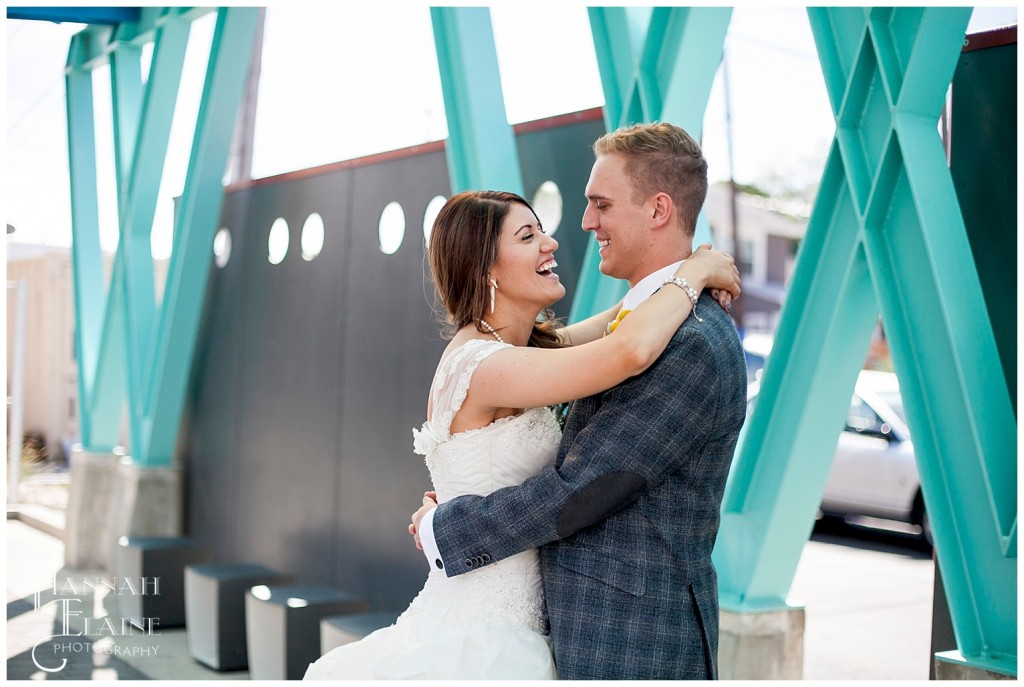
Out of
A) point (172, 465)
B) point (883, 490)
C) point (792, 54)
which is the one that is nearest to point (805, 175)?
point (792, 54)

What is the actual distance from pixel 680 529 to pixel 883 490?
8088mm

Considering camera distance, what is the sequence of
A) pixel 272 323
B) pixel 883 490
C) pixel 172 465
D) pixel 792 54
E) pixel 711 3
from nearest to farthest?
pixel 711 3
pixel 272 323
pixel 172 465
pixel 883 490
pixel 792 54

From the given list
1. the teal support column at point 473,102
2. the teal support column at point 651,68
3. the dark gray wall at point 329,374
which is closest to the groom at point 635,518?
the teal support column at point 651,68

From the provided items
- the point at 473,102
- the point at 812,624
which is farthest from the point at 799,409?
the point at 812,624

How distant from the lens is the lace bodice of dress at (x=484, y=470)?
2.32 meters

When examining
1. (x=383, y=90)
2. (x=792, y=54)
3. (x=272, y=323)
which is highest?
(x=792, y=54)

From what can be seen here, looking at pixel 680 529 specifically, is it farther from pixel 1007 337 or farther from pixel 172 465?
pixel 172 465

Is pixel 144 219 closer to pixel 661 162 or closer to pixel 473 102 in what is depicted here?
pixel 473 102

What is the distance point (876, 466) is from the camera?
969cm

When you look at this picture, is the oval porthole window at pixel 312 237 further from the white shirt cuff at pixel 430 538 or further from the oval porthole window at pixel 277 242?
the white shirt cuff at pixel 430 538

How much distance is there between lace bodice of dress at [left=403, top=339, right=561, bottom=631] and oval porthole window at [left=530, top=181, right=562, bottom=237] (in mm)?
2227

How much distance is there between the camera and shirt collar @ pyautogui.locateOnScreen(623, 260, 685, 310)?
7.66 feet

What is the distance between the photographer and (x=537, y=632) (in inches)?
91.6

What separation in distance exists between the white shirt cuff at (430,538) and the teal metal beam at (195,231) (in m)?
5.30
